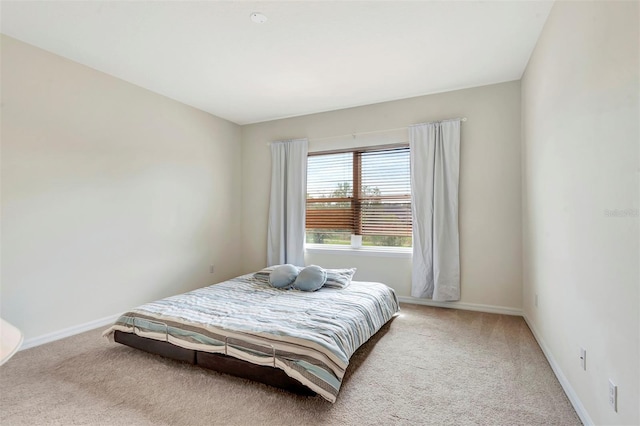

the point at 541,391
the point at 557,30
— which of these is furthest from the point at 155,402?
the point at 557,30

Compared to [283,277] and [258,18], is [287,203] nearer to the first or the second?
[283,277]

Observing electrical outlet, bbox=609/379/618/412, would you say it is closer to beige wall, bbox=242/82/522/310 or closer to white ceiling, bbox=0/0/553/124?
beige wall, bbox=242/82/522/310

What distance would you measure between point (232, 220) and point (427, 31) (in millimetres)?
3793

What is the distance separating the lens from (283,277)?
3.43 meters

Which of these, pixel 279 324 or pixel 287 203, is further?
pixel 287 203

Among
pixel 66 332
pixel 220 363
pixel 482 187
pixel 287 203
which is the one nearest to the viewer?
pixel 220 363

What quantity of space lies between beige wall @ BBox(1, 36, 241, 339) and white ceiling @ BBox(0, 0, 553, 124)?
293mm

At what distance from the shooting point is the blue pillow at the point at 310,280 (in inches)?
130

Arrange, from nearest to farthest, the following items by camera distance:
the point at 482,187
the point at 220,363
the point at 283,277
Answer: the point at 220,363
the point at 283,277
the point at 482,187

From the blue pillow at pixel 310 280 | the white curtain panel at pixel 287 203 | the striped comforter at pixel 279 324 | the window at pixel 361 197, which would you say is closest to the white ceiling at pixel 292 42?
the window at pixel 361 197

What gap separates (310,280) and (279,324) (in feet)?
3.44

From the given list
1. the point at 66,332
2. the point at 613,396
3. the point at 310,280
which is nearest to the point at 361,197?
the point at 310,280

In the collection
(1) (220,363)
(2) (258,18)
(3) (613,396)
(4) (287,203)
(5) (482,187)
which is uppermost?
(2) (258,18)

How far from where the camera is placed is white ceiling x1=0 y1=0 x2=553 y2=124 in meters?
2.36
